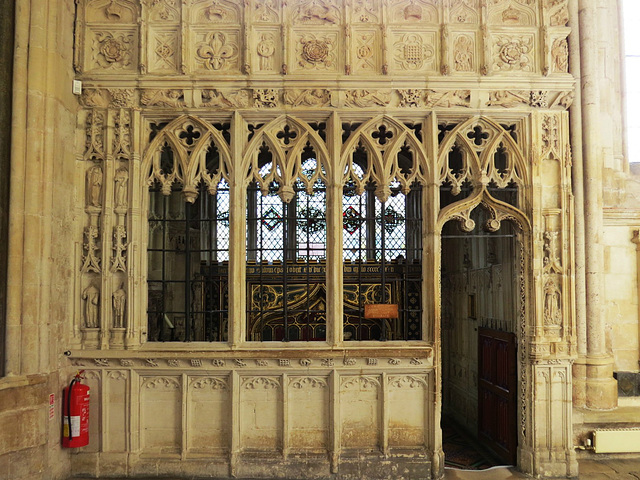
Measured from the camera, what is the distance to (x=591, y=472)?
5930 mm

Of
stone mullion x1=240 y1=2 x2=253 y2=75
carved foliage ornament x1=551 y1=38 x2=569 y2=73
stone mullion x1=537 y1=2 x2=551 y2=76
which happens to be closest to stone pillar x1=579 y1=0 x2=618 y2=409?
carved foliage ornament x1=551 y1=38 x2=569 y2=73

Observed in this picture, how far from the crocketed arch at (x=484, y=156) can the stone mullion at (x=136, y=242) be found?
11.2 feet

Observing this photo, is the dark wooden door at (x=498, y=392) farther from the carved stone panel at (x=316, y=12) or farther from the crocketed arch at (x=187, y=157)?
the carved stone panel at (x=316, y=12)

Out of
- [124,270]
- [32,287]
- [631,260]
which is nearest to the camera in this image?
[32,287]

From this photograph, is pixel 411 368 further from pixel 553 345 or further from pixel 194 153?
pixel 194 153

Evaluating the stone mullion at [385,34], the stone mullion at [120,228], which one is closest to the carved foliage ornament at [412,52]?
the stone mullion at [385,34]

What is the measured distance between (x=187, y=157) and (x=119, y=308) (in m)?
1.85

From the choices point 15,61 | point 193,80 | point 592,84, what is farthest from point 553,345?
point 15,61

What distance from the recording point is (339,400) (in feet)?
19.7

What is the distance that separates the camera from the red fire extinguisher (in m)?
5.69

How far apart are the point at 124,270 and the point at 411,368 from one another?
3381 mm

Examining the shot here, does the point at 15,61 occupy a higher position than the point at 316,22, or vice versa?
the point at 316,22

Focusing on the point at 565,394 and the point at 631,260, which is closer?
the point at 565,394

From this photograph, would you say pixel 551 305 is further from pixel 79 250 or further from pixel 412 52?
pixel 79 250
